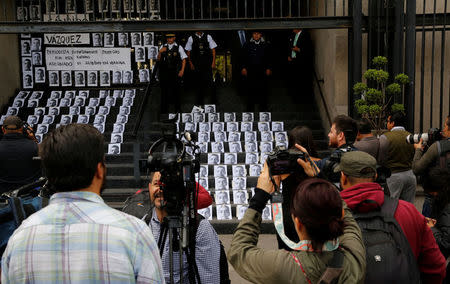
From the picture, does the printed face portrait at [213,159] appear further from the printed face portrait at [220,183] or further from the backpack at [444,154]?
the backpack at [444,154]

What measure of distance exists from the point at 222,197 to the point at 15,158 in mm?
3361

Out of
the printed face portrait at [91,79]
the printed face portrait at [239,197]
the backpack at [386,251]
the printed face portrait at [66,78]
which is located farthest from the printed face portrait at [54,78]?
the backpack at [386,251]

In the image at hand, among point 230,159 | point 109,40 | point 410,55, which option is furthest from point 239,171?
point 109,40

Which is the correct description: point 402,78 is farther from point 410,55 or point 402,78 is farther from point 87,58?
point 87,58

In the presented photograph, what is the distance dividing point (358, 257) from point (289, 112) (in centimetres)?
833

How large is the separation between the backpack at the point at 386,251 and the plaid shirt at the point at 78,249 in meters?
1.13

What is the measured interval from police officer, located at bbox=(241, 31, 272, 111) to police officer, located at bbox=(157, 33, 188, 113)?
1.44 metres

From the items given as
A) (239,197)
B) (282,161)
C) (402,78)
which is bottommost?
(239,197)

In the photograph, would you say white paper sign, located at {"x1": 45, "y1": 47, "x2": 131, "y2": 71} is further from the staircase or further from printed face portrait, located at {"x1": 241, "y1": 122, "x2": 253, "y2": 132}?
printed face portrait, located at {"x1": 241, "y1": 122, "x2": 253, "y2": 132}

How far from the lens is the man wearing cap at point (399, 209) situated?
2385mm

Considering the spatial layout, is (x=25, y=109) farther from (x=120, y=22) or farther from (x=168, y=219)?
(x=168, y=219)

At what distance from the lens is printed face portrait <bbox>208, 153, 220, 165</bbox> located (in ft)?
27.7

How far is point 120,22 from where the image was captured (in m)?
7.82

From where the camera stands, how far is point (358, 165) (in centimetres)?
254
